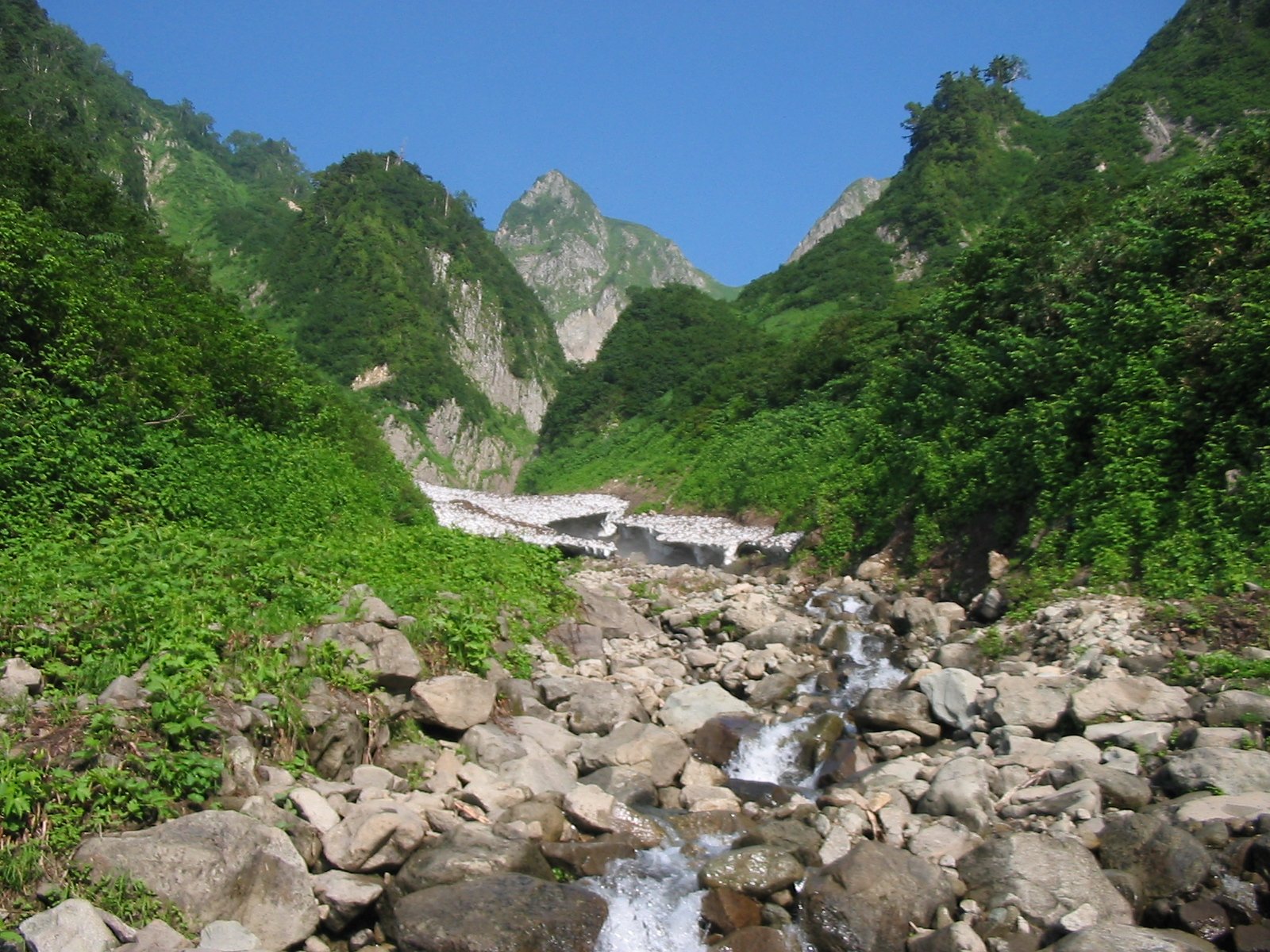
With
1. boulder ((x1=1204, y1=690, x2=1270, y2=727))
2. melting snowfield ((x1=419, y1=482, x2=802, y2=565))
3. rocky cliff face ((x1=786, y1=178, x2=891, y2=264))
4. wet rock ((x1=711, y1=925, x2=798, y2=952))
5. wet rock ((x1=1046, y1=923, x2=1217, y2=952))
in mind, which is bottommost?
wet rock ((x1=711, y1=925, x2=798, y2=952))

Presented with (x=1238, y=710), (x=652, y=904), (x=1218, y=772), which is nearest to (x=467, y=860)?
(x=652, y=904)

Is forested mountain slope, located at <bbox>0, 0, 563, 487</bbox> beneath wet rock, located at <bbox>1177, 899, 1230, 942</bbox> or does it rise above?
above

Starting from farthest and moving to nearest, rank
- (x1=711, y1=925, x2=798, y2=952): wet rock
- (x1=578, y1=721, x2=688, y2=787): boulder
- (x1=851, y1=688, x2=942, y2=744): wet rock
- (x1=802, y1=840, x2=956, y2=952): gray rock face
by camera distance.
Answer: (x1=851, y1=688, x2=942, y2=744): wet rock → (x1=578, y1=721, x2=688, y2=787): boulder → (x1=711, y1=925, x2=798, y2=952): wet rock → (x1=802, y1=840, x2=956, y2=952): gray rock face

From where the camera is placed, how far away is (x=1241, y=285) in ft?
48.3

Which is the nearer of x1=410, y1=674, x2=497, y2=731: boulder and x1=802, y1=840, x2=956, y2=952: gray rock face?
x1=802, y1=840, x2=956, y2=952: gray rock face

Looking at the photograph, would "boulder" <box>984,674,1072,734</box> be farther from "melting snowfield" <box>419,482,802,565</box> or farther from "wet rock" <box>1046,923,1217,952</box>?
"melting snowfield" <box>419,482,802,565</box>

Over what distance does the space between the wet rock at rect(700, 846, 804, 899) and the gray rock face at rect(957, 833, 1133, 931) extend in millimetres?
1421

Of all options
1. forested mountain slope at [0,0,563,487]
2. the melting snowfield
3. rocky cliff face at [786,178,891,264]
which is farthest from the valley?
rocky cliff face at [786,178,891,264]

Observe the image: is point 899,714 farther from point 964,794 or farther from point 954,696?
point 964,794

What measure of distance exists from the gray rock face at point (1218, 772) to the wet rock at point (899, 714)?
10.3 ft

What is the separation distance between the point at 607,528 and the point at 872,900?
3209 cm

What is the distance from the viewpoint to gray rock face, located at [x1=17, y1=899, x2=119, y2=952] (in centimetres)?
567

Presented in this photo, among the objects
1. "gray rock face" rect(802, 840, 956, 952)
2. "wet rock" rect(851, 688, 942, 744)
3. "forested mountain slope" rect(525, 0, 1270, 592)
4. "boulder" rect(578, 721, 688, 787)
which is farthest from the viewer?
"forested mountain slope" rect(525, 0, 1270, 592)

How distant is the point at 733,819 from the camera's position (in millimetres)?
9414
